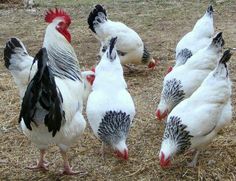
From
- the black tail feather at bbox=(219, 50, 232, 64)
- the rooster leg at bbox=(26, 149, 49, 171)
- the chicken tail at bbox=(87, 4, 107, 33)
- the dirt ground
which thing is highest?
the black tail feather at bbox=(219, 50, 232, 64)

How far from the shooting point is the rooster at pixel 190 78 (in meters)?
5.05

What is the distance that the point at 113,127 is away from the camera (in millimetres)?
4344

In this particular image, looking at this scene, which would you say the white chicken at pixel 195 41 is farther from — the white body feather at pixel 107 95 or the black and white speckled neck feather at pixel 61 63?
the black and white speckled neck feather at pixel 61 63

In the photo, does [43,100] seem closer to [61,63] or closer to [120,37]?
[61,63]

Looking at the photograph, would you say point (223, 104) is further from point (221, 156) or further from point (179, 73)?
point (179, 73)

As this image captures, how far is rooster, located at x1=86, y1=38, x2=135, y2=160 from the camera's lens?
14.3ft

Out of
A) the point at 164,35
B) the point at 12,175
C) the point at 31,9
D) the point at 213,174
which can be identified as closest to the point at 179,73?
the point at 213,174

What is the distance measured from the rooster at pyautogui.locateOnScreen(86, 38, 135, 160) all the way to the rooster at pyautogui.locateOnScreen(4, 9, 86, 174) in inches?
8.0

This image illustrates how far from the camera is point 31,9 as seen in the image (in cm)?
1123

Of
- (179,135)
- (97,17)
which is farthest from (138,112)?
(97,17)


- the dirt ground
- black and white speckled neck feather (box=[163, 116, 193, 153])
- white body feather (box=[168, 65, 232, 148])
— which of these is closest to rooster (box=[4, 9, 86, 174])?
the dirt ground

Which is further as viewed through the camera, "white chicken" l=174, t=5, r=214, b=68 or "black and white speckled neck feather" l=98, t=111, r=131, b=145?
"white chicken" l=174, t=5, r=214, b=68

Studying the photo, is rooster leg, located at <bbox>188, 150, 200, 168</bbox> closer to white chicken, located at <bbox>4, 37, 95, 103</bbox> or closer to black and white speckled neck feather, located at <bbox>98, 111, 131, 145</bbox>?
black and white speckled neck feather, located at <bbox>98, 111, 131, 145</bbox>

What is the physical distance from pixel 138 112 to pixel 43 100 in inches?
83.0
